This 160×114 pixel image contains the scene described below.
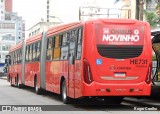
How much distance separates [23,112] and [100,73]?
9.37 ft

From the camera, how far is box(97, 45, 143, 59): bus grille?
632 inches

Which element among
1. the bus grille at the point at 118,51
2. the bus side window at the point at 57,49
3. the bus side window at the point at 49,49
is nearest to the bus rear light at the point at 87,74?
the bus grille at the point at 118,51

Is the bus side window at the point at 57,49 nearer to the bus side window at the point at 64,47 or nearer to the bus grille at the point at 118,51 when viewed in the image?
the bus side window at the point at 64,47

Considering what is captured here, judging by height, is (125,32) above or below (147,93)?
above

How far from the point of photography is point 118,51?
52.9ft

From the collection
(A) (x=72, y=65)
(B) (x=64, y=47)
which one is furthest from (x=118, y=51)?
(B) (x=64, y=47)

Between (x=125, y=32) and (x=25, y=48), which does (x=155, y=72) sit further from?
(x=25, y=48)

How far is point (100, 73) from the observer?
15883 mm

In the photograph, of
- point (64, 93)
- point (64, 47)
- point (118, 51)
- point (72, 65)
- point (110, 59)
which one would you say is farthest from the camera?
point (64, 47)

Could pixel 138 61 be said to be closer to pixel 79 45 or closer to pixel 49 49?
pixel 79 45

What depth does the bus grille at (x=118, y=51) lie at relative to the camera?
16.0m

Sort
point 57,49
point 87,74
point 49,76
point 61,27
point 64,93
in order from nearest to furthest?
point 87,74 < point 64,93 < point 61,27 < point 57,49 < point 49,76

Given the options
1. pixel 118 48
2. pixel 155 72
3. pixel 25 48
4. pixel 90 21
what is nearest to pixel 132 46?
pixel 118 48

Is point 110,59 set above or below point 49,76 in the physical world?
above
